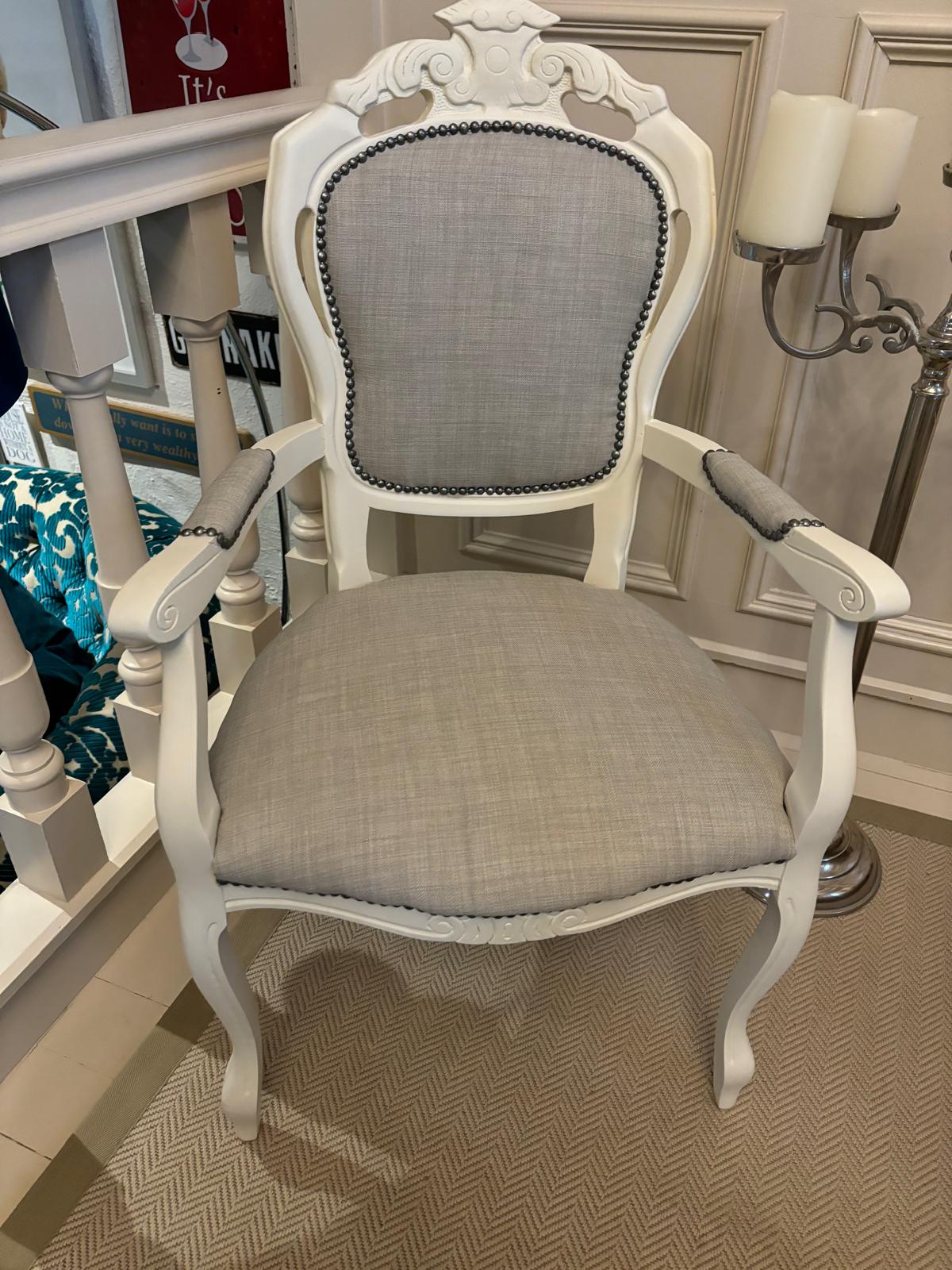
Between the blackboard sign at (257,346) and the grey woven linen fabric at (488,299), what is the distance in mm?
744

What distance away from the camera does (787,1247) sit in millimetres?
1012

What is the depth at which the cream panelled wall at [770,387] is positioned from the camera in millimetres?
1141

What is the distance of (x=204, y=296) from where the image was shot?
120 cm

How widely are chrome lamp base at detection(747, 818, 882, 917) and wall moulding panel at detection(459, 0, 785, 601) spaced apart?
505 millimetres

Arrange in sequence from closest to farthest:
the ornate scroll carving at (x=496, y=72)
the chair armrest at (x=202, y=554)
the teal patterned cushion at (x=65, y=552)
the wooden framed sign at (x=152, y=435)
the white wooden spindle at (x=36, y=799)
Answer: the chair armrest at (x=202, y=554), the ornate scroll carving at (x=496, y=72), the white wooden spindle at (x=36, y=799), the teal patterned cushion at (x=65, y=552), the wooden framed sign at (x=152, y=435)

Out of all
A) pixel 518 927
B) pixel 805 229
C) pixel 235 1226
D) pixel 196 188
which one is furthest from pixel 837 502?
pixel 235 1226

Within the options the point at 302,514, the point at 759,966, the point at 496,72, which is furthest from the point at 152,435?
the point at 759,966

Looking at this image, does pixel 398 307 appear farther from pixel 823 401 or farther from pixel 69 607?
pixel 69 607

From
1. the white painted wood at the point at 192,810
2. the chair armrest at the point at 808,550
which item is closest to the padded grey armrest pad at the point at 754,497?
the chair armrest at the point at 808,550

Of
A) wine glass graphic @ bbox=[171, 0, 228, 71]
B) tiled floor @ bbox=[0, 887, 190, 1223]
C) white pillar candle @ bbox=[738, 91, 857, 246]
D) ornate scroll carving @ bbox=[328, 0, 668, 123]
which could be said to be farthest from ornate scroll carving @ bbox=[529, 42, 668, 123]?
tiled floor @ bbox=[0, 887, 190, 1223]

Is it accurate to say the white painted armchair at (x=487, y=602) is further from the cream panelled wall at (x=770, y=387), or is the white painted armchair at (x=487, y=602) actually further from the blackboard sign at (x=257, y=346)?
the blackboard sign at (x=257, y=346)

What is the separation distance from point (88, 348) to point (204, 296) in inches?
9.3

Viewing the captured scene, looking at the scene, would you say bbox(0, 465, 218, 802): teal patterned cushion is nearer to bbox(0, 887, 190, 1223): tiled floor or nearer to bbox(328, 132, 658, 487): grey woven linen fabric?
bbox(0, 887, 190, 1223): tiled floor

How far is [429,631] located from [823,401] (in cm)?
74
